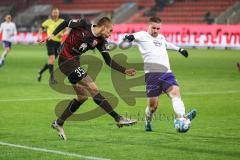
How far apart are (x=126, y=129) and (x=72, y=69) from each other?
72.6 inches

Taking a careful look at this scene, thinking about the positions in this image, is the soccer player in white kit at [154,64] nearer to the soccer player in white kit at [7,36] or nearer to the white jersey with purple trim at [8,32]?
the soccer player in white kit at [7,36]

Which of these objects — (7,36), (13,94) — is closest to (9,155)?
(13,94)

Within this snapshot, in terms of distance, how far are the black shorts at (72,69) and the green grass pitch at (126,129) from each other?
105 centimetres

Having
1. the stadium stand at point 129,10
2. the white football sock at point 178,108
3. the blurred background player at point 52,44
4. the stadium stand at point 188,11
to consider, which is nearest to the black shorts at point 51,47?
the blurred background player at point 52,44

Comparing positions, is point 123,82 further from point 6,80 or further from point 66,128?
point 66,128

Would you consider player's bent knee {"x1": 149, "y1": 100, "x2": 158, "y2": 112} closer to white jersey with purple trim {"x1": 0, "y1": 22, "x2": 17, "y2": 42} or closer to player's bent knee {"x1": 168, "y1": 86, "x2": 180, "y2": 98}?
player's bent knee {"x1": 168, "y1": 86, "x2": 180, "y2": 98}

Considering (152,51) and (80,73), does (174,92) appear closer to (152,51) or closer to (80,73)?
(152,51)

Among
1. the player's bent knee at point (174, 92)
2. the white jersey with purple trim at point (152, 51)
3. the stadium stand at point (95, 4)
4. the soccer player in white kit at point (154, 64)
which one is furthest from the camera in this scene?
the stadium stand at point (95, 4)

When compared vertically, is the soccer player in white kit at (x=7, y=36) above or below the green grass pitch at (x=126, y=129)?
below

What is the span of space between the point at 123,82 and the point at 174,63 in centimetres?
1019

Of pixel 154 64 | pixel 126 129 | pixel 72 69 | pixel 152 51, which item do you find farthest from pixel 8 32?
pixel 72 69

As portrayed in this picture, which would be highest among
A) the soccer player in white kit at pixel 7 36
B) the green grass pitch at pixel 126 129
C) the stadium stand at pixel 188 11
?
the green grass pitch at pixel 126 129

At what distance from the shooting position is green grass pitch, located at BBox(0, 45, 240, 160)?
10.2 meters

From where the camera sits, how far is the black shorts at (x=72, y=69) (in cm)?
1158
